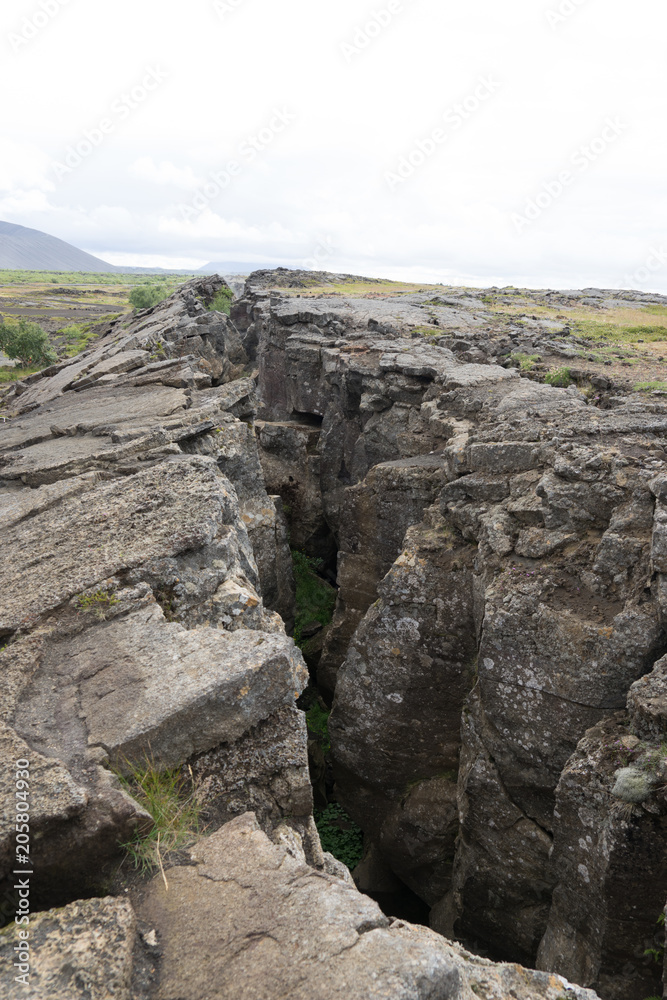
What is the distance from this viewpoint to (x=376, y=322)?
108 ft

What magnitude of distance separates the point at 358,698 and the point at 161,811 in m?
8.55

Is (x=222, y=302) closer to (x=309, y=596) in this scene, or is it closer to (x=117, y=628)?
(x=309, y=596)

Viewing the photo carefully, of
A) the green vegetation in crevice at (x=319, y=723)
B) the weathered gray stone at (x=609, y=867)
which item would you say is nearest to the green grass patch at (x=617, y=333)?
the green vegetation in crevice at (x=319, y=723)

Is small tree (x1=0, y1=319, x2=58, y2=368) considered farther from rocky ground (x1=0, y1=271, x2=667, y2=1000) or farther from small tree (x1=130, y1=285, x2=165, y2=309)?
small tree (x1=130, y1=285, x2=165, y2=309)

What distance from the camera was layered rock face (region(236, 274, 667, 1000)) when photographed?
28.0ft

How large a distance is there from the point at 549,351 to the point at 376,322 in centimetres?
1116

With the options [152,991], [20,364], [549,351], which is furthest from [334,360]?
[20,364]

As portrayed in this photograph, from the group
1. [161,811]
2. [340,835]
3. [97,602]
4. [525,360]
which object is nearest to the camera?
[161,811]

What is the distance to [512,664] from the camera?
1042 centimetres

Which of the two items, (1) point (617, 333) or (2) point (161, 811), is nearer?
(2) point (161, 811)

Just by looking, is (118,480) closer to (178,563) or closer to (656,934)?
(178,563)

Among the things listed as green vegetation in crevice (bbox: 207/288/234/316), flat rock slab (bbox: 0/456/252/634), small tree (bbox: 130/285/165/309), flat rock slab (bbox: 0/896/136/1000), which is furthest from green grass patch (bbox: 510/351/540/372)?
small tree (bbox: 130/285/165/309)

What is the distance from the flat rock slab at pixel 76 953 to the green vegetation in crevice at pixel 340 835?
1164cm

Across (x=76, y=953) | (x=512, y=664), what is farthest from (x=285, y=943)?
(x=512, y=664)
